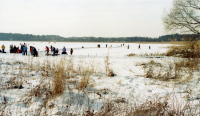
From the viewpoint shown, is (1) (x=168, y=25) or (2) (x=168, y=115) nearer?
(2) (x=168, y=115)

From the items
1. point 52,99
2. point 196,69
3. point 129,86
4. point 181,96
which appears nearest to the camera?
point 52,99

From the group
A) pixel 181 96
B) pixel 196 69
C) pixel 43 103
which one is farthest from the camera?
pixel 196 69

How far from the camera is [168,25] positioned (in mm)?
17906

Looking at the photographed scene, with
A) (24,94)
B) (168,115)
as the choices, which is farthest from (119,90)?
(24,94)

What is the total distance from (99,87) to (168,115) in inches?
80.0

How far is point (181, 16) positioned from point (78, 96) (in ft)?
61.4

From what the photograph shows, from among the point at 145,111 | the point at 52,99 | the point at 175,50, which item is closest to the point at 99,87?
the point at 52,99

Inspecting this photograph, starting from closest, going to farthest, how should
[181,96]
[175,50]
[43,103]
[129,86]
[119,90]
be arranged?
[43,103] → [181,96] → [119,90] → [129,86] → [175,50]

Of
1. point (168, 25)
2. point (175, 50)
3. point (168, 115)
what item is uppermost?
point (168, 25)

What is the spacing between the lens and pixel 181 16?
17172 millimetres

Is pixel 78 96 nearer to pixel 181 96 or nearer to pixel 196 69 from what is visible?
pixel 181 96

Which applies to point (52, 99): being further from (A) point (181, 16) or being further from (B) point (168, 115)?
(A) point (181, 16)

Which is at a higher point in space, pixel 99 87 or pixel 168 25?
pixel 168 25

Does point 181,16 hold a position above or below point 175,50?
above
